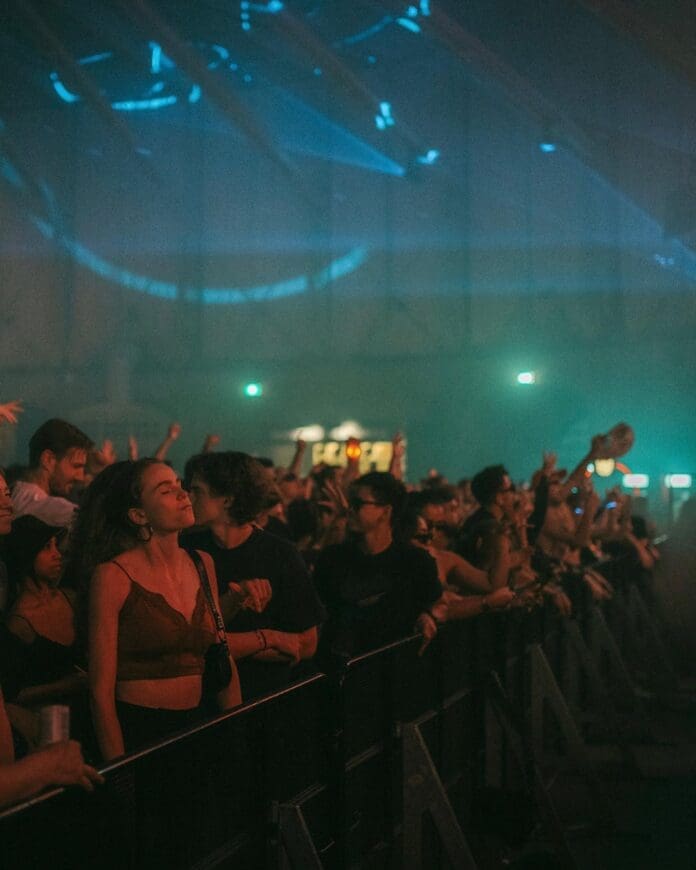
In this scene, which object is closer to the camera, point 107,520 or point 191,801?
point 191,801

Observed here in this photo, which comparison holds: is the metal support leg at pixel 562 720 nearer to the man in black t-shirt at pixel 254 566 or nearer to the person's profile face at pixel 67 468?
the man in black t-shirt at pixel 254 566

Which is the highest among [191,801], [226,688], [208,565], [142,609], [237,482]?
[237,482]

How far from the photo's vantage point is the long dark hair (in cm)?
341

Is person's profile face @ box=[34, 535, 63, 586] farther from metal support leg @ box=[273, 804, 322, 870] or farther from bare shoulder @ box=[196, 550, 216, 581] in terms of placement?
metal support leg @ box=[273, 804, 322, 870]

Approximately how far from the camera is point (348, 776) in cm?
376

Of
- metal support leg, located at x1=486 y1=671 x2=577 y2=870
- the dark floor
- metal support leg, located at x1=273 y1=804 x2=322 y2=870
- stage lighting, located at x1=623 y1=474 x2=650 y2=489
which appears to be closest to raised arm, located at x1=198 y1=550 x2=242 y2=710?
metal support leg, located at x1=273 y1=804 x2=322 y2=870

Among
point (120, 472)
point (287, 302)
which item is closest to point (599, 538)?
point (120, 472)

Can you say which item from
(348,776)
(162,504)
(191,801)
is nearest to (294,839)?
(191,801)

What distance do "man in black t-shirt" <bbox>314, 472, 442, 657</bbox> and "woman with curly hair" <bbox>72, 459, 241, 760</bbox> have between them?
1.30m

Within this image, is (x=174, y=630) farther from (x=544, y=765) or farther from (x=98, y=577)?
(x=544, y=765)

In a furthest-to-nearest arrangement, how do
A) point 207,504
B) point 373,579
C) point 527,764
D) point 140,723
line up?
point 527,764, point 373,579, point 207,504, point 140,723

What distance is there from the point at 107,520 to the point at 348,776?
1167 mm

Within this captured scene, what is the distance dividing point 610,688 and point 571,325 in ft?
49.1

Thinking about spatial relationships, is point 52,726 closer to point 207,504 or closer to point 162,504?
point 162,504
